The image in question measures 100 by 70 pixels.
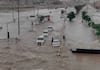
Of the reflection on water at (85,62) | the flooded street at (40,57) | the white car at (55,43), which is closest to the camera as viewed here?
the flooded street at (40,57)

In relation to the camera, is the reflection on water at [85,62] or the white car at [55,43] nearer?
the reflection on water at [85,62]

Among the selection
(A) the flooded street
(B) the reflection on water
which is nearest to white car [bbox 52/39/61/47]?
(A) the flooded street

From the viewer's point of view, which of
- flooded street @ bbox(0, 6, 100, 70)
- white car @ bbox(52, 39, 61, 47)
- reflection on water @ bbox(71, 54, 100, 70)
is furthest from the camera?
white car @ bbox(52, 39, 61, 47)

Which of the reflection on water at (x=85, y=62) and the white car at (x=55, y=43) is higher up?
the white car at (x=55, y=43)

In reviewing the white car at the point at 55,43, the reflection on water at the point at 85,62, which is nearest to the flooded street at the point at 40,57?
the reflection on water at the point at 85,62

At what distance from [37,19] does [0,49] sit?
13460 millimetres

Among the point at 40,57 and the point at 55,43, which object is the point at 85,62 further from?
the point at 55,43

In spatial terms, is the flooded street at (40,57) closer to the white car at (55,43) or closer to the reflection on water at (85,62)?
the reflection on water at (85,62)

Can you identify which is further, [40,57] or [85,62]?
[40,57]

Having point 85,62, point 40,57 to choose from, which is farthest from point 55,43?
point 85,62

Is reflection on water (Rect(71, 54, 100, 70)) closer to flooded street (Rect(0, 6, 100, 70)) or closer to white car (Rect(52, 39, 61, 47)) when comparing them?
flooded street (Rect(0, 6, 100, 70))

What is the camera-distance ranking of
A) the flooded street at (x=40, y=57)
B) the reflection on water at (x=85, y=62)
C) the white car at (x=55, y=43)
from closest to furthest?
the flooded street at (x=40, y=57) → the reflection on water at (x=85, y=62) → the white car at (x=55, y=43)

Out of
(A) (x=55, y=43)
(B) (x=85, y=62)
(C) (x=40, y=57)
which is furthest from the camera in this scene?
(A) (x=55, y=43)

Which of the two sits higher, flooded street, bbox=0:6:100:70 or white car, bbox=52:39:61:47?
white car, bbox=52:39:61:47
